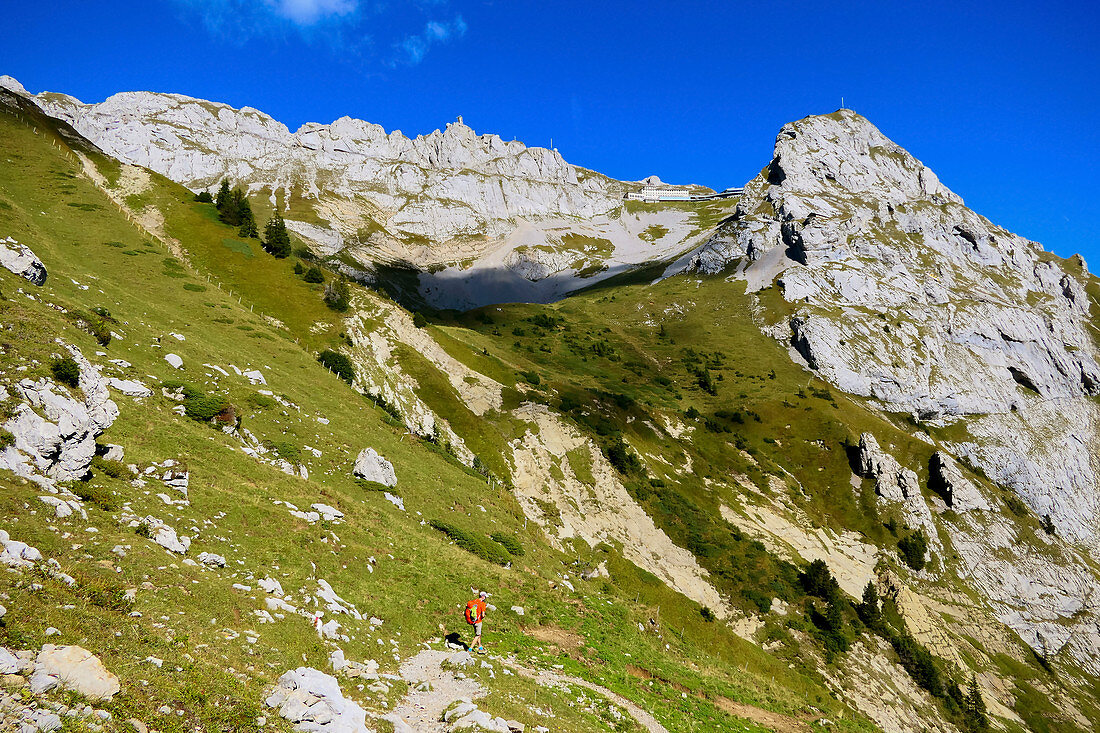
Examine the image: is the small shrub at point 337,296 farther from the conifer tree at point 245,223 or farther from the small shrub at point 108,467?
the small shrub at point 108,467

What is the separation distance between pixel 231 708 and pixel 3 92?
123633 millimetres

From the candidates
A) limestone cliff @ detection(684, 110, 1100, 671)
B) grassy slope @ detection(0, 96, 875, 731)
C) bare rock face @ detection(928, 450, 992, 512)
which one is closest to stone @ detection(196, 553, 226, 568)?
grassy slope @ detection(0, 96, 875, 731)

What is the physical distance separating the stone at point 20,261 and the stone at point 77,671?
3199cm

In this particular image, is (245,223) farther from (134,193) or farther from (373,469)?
(373,469)

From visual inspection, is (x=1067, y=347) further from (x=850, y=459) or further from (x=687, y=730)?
(x=687, y=730)

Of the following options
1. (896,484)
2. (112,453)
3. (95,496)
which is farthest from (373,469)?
(896,484)

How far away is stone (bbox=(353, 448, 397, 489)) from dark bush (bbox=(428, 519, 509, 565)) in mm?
4105

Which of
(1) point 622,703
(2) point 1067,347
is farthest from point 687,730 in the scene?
(2) point 1067,347

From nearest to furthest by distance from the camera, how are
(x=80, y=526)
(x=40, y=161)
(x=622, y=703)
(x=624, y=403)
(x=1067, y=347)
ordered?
(x=80, y=526)
(x=622, y=703)
(x=40, y=161)
(x=624, y=403)
(x=1067, y=347)

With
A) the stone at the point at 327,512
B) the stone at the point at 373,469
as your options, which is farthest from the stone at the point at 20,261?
the stone at the point at 327,512

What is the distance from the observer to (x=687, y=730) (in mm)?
21406

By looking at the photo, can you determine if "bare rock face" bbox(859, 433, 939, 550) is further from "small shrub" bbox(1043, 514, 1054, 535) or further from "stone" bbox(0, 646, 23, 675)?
"stone" bbox(0, 646, 23, 675)

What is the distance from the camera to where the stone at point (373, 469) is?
3238 cm

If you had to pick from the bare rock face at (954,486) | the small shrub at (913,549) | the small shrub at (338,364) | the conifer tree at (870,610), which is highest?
the bare rock face at (954,486)
